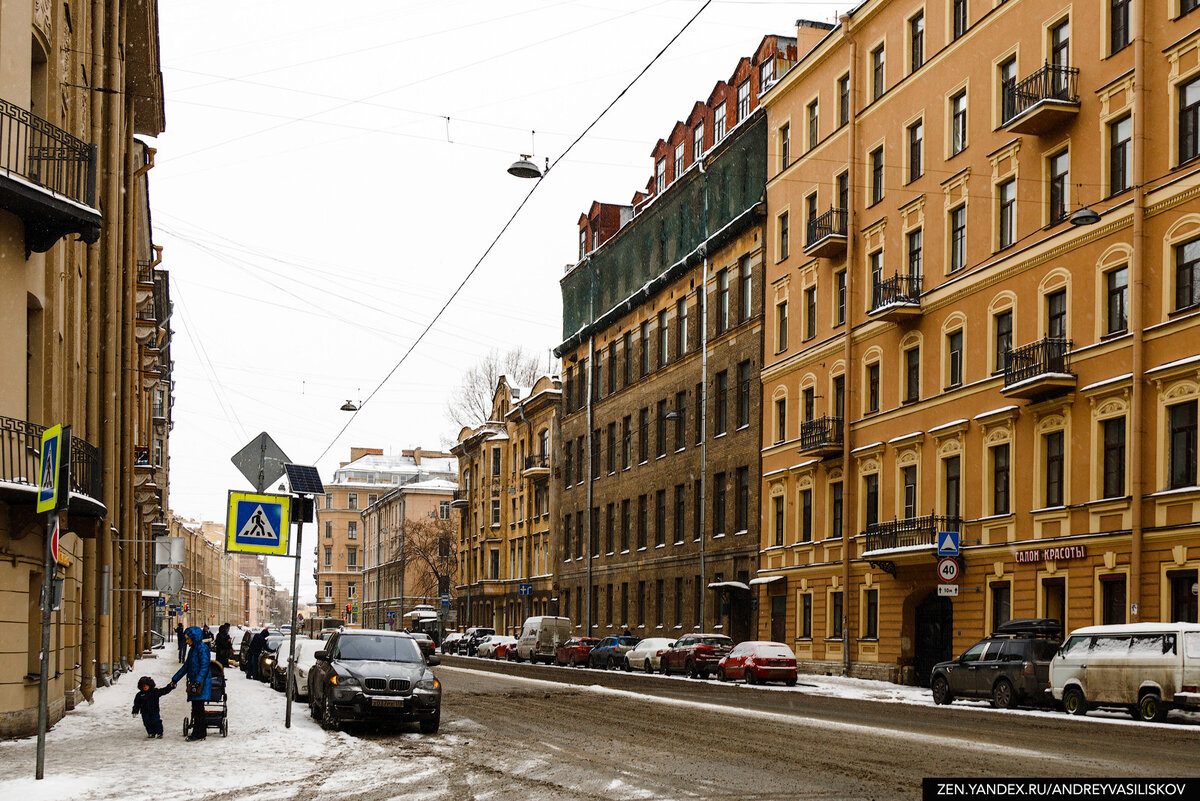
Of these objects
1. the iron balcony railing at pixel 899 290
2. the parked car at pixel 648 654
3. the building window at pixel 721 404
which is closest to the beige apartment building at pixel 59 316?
the parked car at pixel 648 654

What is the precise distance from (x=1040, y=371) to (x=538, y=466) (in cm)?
4979

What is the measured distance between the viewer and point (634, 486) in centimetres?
6644

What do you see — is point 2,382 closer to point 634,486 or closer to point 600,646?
point 600,646

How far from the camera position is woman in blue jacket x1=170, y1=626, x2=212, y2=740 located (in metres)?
18.2

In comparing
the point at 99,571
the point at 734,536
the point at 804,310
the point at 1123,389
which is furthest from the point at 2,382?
the point at 734,536

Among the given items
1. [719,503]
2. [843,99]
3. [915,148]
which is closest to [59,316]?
[915,148]

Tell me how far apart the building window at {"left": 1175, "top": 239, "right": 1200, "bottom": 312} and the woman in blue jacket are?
21921 mm

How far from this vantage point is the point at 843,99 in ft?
153

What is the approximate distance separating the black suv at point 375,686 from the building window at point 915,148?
1029 inches

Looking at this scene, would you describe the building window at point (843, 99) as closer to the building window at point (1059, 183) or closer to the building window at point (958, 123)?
the building window at point (958, 123)

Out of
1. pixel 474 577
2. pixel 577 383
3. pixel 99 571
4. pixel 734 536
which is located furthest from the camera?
pixel 474 577

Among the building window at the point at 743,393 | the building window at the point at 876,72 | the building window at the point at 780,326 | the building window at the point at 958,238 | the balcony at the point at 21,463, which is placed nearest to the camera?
the balcony at the point at 21,463

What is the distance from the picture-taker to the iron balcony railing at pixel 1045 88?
3369 centimetres

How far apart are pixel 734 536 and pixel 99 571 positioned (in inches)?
1133
